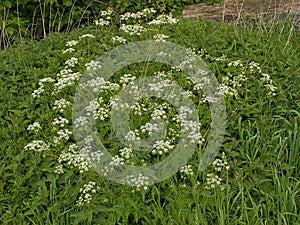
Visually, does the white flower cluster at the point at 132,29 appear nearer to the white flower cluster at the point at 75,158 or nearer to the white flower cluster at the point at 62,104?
the white flower cluster at the point at 62,104

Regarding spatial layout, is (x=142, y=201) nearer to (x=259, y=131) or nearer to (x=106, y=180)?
(x=106, y=180)

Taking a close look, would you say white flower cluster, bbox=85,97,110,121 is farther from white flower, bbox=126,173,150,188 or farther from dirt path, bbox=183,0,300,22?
dirt path, bbox=183,0,300,22

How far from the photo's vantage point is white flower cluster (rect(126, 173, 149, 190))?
2744 millimetres

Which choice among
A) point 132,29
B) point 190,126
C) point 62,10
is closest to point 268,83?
point 190,126

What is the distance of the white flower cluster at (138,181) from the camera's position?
2.74 meters

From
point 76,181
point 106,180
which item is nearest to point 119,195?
point 106,180

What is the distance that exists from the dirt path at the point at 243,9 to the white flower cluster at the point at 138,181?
3.22m

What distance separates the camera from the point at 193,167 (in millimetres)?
3035

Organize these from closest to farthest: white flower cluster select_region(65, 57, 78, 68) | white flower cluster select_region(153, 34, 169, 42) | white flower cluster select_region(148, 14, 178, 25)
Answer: white flower cluster select_region(65, 57, 78, 68)
white flower cluster select_region(153, 34, 169, 42)
white flower cluster select_region(148, 14, 178, 25)

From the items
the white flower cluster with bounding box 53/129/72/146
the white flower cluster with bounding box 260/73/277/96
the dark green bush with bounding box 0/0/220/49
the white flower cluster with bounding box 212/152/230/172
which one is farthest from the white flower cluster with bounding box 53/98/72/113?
the dark green bush with bounding box 0/0/220/49

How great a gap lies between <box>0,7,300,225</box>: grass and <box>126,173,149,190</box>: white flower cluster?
0.06m

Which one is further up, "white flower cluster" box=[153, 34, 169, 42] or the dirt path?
"white flower cluster" box=[153, 34, 169, 42]

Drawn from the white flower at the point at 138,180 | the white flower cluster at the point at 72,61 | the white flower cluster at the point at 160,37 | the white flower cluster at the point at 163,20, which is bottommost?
the white flower at the point at 138,180

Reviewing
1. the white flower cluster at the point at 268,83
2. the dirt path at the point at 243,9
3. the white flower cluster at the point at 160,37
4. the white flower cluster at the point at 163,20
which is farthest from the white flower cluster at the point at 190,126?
the dirt path at the point at 243,9
